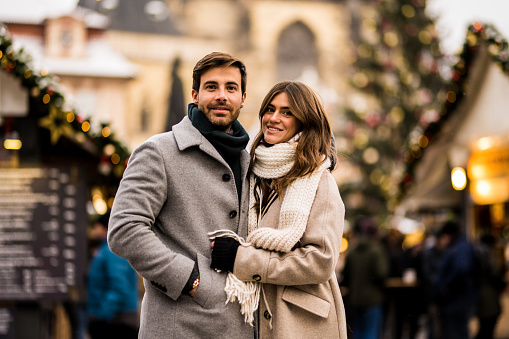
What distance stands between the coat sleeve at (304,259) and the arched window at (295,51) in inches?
1694

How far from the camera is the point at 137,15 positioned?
144ft

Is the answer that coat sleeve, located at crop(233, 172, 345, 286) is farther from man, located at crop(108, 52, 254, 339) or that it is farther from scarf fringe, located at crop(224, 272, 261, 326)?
man, located at crop(108, 52, 254, 339)

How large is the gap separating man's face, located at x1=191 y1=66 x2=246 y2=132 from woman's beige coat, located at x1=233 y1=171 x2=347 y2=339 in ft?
1.36

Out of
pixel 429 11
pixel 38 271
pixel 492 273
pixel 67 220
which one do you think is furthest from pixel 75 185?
pixel 429 11

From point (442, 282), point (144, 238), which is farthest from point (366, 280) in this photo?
point (144, 238)

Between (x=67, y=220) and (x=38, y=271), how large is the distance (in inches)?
21.3

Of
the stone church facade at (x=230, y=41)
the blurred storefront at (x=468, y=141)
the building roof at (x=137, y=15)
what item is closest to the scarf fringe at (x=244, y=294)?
the blurred storefront at (x=468, y=141)

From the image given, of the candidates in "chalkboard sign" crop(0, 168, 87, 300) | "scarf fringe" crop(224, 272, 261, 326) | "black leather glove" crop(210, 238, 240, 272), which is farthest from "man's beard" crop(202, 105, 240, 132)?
"chalkboard sign" crop(0, 168, 87, 300)

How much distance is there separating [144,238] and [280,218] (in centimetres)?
56

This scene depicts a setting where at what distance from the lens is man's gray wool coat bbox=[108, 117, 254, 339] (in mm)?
2488

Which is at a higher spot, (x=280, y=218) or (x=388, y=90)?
(x=388, y=90)

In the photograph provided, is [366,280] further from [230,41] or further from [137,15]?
[230,41]

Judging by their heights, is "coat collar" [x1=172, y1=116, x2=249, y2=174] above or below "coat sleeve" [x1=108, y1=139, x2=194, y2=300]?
above

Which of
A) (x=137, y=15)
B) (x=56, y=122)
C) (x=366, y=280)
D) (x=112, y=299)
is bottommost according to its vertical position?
(x=366, y=280)
